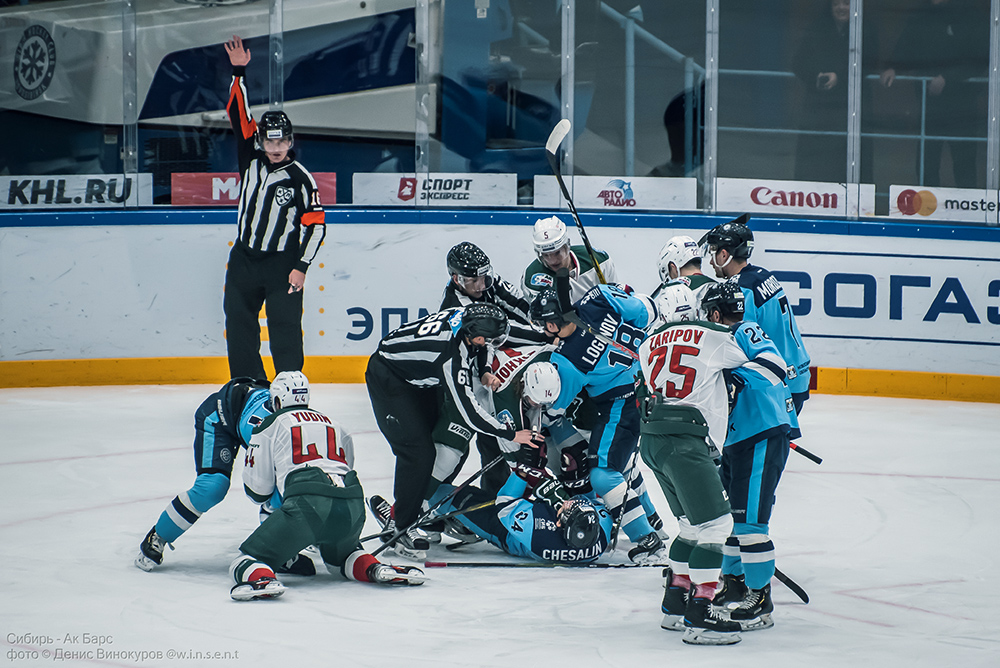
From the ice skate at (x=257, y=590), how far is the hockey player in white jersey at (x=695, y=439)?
1.22 m

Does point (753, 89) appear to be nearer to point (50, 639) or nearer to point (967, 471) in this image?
point (967, 471)

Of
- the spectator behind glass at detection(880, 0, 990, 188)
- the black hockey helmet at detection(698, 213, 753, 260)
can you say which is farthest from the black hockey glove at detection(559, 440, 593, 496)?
the spectator behind glass at detection(880, 0, 990, 188)

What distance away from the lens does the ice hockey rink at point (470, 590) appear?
10.7 feet

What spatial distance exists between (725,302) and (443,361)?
1.17 m

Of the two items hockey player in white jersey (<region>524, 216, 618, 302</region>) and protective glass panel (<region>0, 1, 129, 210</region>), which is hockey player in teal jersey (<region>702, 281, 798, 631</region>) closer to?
hockey player in white jersey (<region>524, 216, 618, 302</region>)

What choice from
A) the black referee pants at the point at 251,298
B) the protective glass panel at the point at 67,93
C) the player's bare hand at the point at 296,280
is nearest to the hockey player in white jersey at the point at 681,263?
the player's bare hand at the point at 296,280

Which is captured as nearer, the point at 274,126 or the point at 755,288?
the point at 755,288

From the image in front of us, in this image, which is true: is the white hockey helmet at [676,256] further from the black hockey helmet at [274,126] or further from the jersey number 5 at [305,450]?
the black hockey helmet at [274,126]

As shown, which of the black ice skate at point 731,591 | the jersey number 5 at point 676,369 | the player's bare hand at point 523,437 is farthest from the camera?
the player's bare hand at point 523,437

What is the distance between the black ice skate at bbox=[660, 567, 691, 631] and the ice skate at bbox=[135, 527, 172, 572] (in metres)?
1.75

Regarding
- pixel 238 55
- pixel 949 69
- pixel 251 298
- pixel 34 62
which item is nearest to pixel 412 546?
pixel 251 298

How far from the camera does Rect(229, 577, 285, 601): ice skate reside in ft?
12.1

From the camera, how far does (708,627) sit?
3.37 meters

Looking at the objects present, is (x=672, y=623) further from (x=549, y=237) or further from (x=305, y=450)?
(x=549, y=237)
